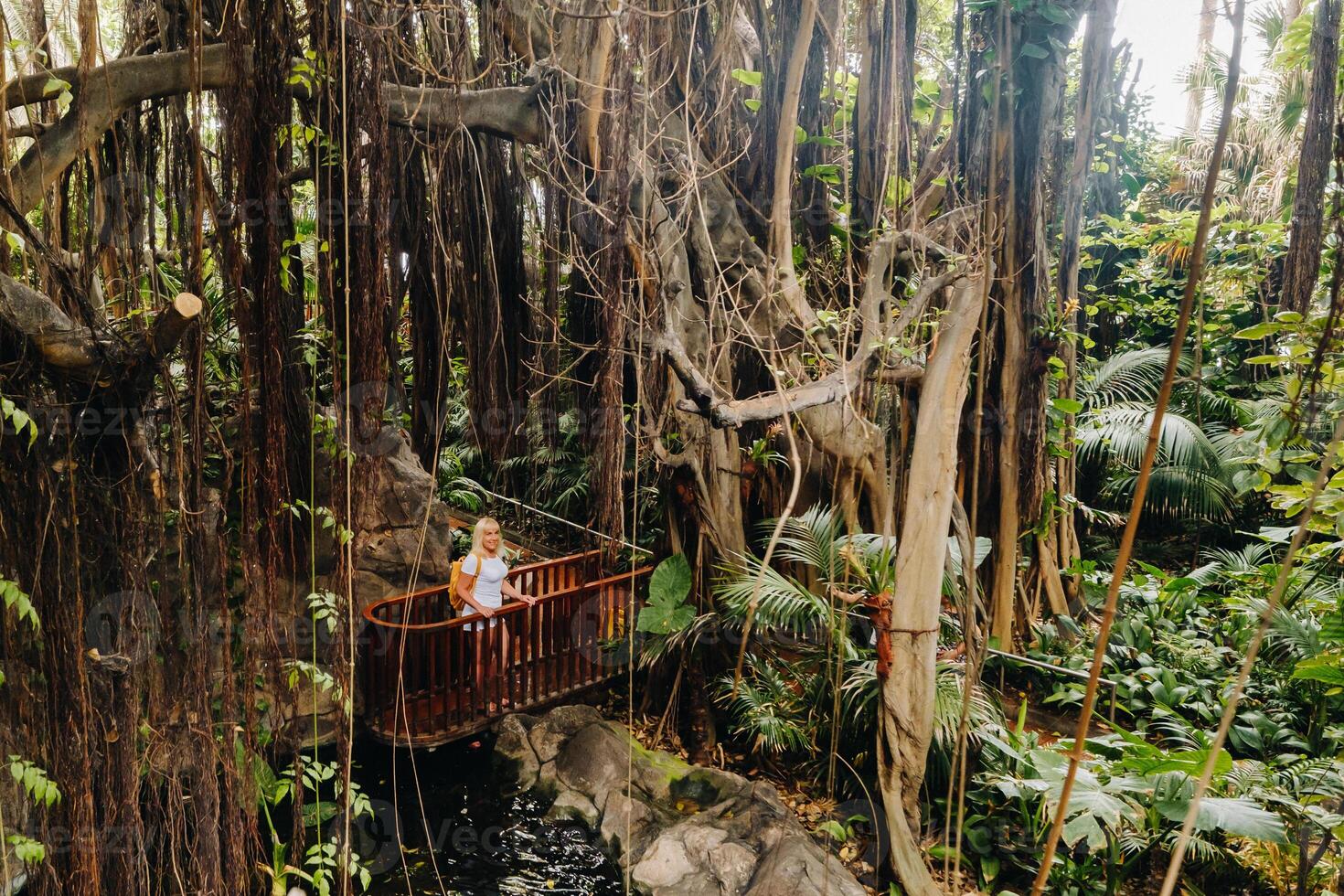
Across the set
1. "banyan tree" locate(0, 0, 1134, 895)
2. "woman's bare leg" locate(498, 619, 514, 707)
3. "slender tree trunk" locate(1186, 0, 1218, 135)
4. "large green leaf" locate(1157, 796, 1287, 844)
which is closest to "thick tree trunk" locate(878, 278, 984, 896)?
"banyan tree" locate(0, 0, 1134, 895)

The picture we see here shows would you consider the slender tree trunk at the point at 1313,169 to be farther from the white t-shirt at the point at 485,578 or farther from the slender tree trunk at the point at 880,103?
the white t-shirt at the point at 485,578

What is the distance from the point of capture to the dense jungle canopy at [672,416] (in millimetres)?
2164

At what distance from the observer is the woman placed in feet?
13.9

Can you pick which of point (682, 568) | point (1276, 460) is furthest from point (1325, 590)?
point (682, 568)

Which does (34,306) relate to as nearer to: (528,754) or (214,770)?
(214,770)

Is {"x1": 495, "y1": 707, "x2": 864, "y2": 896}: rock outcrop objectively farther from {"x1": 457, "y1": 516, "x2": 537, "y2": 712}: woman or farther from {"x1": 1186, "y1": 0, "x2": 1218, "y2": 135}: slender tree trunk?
{"x1": 1186, "y1": 0, "x2": 1218, "y2": 135}: slender tree trunk

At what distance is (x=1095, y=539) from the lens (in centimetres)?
660

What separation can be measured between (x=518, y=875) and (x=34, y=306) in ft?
8.99

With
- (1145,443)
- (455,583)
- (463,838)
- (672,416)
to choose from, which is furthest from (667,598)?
(1145,443)

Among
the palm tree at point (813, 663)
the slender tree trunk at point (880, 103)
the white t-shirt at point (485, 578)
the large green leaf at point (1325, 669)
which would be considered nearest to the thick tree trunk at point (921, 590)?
the palm tree at point (813, 663)

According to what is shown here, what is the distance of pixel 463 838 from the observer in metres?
3.88

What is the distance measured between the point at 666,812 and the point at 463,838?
89 centimetres

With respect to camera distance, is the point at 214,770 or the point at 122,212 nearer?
the point at 214,770

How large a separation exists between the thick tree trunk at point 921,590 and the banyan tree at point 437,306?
1 cm
